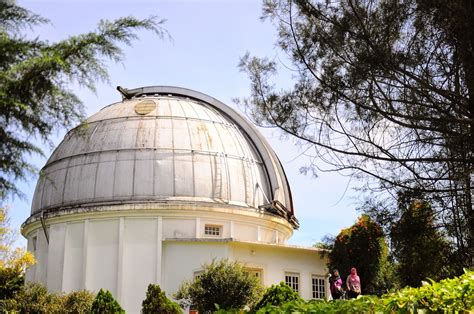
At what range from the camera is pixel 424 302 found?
21.2ft

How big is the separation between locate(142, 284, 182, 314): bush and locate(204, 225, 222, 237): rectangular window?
5.98 m

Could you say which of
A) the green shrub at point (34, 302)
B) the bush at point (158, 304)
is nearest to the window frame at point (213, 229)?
the bush at point (158, 304)

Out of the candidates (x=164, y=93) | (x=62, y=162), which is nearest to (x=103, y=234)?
(x=62, y=162)

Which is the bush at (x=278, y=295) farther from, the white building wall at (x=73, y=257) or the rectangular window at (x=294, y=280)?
the white building wall at (x=73, y=257)

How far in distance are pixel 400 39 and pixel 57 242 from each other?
24.4 m

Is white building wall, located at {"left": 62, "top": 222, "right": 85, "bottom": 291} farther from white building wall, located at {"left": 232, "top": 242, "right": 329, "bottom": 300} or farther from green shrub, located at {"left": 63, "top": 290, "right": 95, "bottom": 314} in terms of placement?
white building wall, located at {"left": 232, "top": 242, "right": 329, "bottom": 300}

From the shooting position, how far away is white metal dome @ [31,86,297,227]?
31.0 m

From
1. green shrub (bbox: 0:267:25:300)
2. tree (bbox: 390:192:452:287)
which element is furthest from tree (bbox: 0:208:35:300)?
tree (bbox: 390:192:452:287)

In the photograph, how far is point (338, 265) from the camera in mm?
29219

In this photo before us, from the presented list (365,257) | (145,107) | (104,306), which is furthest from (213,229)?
(104,306)

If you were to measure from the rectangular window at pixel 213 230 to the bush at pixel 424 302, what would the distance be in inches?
929

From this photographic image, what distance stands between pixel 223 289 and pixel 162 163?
314 inches

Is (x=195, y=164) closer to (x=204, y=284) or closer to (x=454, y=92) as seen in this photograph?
(x=204, y=284)

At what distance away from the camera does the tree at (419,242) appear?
1130 cm
